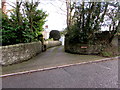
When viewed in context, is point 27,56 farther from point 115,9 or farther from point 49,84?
point 115,9

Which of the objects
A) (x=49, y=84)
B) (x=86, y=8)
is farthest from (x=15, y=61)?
(x=86, y=8)

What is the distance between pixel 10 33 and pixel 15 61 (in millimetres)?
3117

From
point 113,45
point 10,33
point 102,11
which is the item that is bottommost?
point 113,45

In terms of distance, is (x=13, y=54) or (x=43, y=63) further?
(x=43, y=63)

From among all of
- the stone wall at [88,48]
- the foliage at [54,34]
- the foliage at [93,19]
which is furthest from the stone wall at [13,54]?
the foliage at [54,34]

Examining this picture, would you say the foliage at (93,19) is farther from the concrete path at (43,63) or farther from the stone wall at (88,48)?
the concrete path at (43,63)

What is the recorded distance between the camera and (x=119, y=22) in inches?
250

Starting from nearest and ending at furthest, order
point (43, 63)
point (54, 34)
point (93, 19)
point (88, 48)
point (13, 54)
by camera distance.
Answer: point (13, 54), point (43, 63), point (93, 19), point (88, 48), point (54, 34)

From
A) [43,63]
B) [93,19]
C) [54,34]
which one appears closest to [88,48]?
[93,19]

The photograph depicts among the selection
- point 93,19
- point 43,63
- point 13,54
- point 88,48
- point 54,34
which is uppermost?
point 54,34

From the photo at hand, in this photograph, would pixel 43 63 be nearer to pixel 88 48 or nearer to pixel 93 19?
pixel 88 48

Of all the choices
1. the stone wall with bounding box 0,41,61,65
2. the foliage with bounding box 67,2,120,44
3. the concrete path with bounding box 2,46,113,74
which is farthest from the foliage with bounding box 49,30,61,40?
the stone wall with bounding box 0,41,61,65

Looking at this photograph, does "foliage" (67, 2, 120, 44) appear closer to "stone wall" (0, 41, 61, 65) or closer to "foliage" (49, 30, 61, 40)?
"stone wall" (0, 41, 61, 65)

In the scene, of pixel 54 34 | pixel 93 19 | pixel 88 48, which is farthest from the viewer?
pixel 54 34
